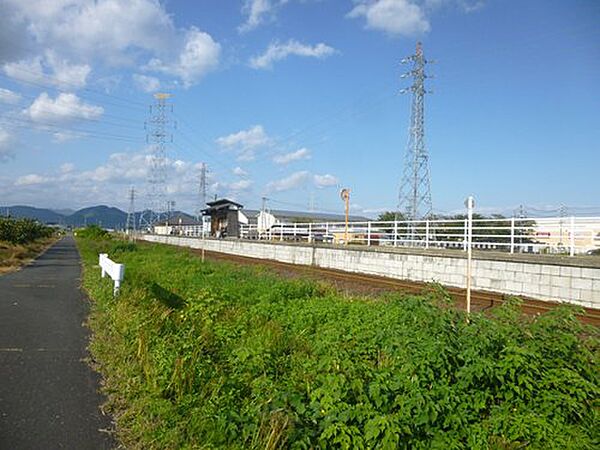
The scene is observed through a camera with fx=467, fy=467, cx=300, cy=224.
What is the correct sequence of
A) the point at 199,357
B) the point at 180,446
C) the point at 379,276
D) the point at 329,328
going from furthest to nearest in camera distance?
the point at 379,276, the point at 329,328, the point at 199,357, the point at 180,446

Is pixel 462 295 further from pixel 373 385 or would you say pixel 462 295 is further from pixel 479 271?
pixel 373 385

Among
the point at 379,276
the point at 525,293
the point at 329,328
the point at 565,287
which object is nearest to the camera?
the point at 329,328

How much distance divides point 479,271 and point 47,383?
37.3ft

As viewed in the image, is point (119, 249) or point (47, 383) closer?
point (47, 383)

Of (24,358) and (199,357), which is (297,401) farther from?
(24,358)

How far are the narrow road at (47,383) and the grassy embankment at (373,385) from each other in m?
0.25

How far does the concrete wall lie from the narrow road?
9966mm

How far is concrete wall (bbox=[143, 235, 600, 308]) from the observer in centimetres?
1045

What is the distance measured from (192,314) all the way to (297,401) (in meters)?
4.72

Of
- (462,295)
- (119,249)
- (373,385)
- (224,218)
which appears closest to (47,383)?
(373,385)

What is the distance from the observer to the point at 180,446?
3490 millimetres

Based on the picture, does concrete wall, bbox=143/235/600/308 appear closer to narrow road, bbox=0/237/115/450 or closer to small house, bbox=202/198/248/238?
narrow road, bbox=0/237/115/450

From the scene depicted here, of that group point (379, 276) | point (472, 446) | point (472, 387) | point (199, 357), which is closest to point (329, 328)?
point (199, 357)

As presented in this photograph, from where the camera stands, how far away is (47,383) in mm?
4965
